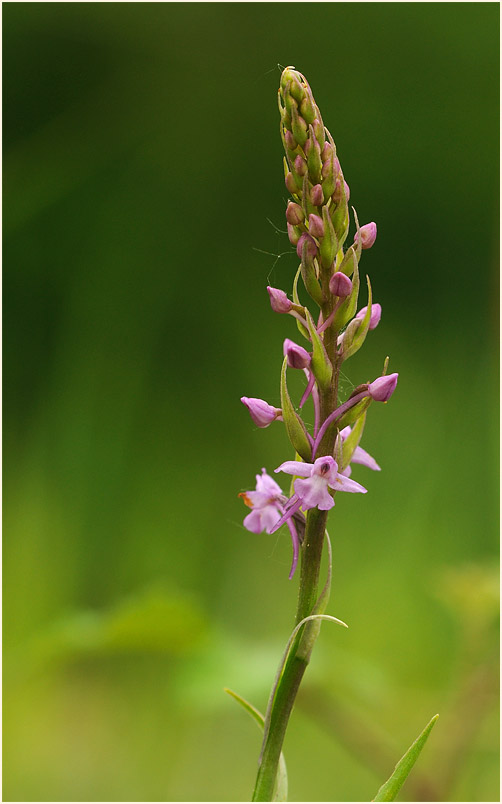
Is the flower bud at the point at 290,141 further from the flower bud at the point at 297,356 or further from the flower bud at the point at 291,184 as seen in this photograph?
the flower bud at the point at 297,356

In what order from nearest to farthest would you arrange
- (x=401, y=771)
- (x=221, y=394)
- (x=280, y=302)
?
1. (x=401, y=771)
2. (x=280, y=302)
3. (x=221, y=394)

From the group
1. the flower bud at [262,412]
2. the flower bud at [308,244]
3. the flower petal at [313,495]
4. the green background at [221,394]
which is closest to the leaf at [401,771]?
the flower petal at [313,495]

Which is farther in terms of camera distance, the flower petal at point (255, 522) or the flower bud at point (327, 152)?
the flower petal at point (255, 522)

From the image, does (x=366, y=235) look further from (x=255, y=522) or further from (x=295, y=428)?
(x=255, y=522)

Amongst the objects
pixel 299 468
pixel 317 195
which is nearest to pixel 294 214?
pixel 317 195

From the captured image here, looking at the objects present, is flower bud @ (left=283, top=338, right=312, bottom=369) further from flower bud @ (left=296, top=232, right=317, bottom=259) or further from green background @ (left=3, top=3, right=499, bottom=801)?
green background @ (left=3, top=3, right=499, bottom=801)

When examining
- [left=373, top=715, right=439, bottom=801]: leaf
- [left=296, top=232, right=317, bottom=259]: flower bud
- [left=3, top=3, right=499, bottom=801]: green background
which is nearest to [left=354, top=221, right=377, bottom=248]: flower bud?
[left=296, top=232, right=317, bottom=259]: flower bud

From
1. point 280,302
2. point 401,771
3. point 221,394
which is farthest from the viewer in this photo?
point 221,394
